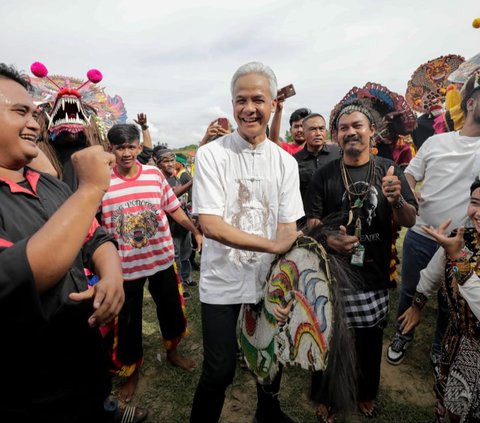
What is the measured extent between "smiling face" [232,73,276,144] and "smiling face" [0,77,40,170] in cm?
109

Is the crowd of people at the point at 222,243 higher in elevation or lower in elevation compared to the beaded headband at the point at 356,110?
lower

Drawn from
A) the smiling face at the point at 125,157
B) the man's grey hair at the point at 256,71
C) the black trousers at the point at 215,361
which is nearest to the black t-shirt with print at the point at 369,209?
the man's grey hair at the point at 256,71

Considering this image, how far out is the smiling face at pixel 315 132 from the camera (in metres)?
3.63

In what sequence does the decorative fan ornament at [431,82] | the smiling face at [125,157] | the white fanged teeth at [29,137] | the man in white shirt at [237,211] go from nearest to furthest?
the white fanged teeth at [29,137] < the man in white shirt at [237,211] < the smiling face at [125,157] < the decorative fan ornament at [431,82]

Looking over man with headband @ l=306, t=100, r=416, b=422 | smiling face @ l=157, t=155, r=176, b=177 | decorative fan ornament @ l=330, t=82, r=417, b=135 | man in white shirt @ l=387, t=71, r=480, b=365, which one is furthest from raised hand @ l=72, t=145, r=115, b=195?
smiling face @ l=157, t=155, r=176, b=177

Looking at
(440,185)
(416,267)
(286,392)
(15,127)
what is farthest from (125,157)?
(416,267)

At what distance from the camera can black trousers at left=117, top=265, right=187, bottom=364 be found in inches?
104

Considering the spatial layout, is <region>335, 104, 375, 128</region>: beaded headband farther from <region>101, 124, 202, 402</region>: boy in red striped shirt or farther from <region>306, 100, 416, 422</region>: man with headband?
<region>101, 124, 202, 402</region>: boy in red striped shirt

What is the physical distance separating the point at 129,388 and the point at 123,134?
2.31 m

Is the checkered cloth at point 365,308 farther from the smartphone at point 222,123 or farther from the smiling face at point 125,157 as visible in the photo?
the smiling face at point 125,157

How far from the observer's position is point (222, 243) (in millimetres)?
1711

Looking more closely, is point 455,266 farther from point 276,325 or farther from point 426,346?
point 426,346

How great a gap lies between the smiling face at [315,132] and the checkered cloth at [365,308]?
2009mm

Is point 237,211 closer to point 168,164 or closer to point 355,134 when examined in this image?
point 355,134
